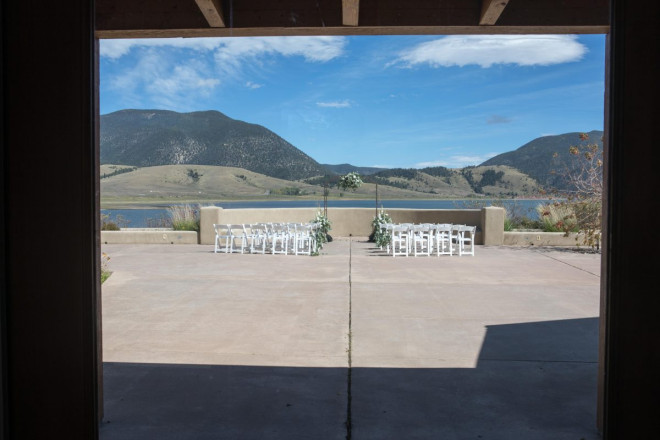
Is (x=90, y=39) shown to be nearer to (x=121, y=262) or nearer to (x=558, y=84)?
(x=121, y=262)

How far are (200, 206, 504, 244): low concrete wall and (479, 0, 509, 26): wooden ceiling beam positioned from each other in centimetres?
1112

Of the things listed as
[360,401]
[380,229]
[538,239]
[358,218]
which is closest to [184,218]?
[358,218]

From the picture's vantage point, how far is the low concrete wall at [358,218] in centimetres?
1530

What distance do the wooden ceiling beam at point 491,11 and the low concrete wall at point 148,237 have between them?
1216 centimetres

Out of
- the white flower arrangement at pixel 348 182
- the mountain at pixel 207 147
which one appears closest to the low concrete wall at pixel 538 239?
the white flower arrangement at pixel 348 182

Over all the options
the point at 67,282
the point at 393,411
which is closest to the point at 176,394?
the point at 393,411

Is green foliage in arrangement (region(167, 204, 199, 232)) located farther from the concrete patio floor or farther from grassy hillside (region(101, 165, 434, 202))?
grassy hillside (region(101, 165, 434, 202))

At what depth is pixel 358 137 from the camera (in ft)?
355

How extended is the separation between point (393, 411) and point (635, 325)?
1.74 metres

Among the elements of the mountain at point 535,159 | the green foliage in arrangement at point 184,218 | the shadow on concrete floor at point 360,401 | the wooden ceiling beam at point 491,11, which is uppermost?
the mountain at point 535,159

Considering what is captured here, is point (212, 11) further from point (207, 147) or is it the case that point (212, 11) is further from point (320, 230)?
point (207, 147)

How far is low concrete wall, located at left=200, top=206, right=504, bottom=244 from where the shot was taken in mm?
15305

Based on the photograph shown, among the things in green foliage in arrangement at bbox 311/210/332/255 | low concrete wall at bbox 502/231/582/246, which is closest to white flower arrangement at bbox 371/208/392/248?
green foliage in arrangement at bbox 311/210/332/255

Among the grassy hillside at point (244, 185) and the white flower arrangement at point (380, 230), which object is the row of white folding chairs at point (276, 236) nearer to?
the white flower arrangement at point (380, 230)
